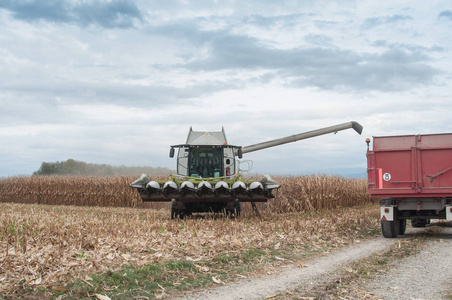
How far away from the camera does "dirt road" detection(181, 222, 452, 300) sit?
6.83 metres

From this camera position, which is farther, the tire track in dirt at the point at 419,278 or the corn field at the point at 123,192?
the corn field at the point at 123,192

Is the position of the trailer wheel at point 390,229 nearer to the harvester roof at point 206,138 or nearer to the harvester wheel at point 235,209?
the harvester wheel at point 235,209

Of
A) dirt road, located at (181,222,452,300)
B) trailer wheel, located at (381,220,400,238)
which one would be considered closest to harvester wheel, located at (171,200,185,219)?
trailer wheel, located at (381,220,400,238)

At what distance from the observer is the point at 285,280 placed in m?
7.67

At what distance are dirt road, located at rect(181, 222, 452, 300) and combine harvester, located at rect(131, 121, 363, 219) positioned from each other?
5.71 metres

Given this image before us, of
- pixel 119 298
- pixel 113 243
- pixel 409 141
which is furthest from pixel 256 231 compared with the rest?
pixel 119 298

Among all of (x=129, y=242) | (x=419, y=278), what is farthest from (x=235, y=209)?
(x=419, y=278)

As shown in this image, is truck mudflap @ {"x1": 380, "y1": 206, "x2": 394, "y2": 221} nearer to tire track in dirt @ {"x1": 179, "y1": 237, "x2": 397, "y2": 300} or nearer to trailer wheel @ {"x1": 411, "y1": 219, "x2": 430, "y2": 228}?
tire track in dirt @ {"x1": 179, "y1": 237, "x2": 397, "y2": 300}

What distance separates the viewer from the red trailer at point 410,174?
1285 cm

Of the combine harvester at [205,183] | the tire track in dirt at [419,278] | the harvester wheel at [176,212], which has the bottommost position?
the tire track in dirt at [419,278]

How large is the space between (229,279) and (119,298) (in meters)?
1.89

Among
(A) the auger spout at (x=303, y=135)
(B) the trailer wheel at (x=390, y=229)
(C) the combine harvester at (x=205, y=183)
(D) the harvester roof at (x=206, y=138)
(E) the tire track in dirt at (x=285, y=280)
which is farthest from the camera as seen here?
(A) the auger spout at (x=303, y=135)

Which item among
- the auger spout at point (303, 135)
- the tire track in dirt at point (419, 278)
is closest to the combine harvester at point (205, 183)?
the tire track in dirt at point (419, 278)

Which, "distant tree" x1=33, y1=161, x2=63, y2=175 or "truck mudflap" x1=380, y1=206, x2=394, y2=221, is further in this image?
"distant tree" x1=33, y1=161, x2=63, y2=175
